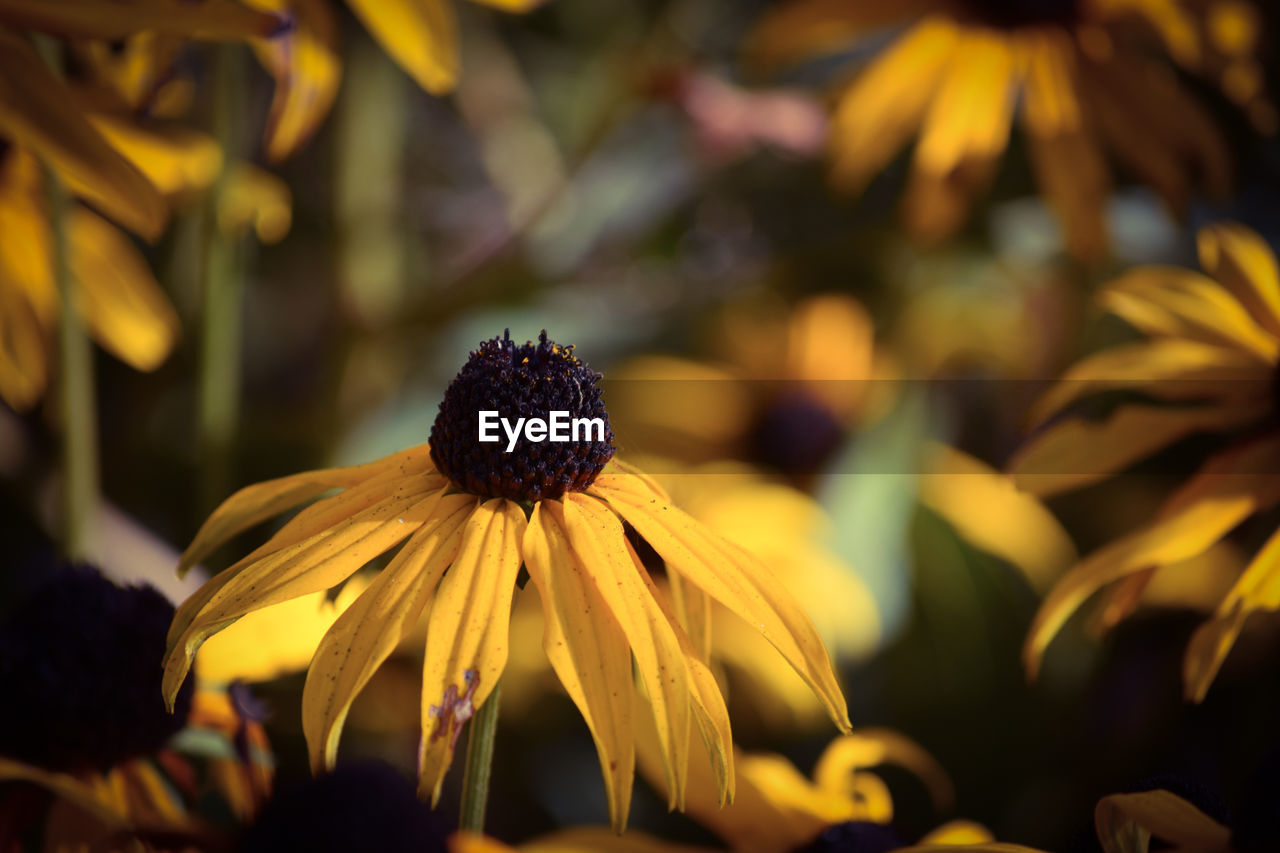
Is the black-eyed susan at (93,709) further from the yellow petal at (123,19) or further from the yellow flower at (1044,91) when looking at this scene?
the yellow flower at (1044,91)

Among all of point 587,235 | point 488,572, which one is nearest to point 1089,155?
point 587,235

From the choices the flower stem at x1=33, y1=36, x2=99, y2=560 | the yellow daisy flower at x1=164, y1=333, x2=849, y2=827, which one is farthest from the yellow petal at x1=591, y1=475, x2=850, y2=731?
the flower stem at x1=33, y1=36, x2=99, y2=560

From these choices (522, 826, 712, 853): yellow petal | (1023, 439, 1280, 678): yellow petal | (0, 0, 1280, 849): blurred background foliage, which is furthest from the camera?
(0, 0, 1280, 849): blurred background foliage

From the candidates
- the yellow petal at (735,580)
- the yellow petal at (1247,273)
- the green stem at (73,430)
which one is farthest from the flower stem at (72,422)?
the yellow petal at (1247,273)

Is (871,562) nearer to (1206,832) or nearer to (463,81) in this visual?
Result: (1206,832)

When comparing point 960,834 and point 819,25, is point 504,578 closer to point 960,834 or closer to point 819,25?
point 960,834

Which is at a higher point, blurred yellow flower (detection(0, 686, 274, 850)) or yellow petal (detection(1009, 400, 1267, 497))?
yellow petal (detection(1009, 400, 1267, 497))

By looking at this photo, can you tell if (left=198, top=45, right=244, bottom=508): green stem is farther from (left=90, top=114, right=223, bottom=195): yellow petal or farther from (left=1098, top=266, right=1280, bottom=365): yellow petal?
(left=1098, top=266, right=1280, bottom=365): yellow petal
